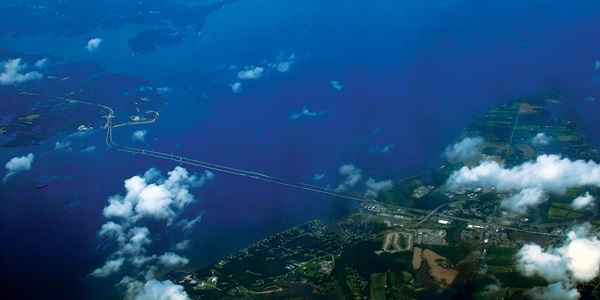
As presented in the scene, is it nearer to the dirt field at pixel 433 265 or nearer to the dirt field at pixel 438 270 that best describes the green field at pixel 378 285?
the dirt field at pixel 433 265

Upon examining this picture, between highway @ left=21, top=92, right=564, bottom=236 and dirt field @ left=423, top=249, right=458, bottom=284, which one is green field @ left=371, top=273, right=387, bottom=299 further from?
highway @ left=21, top=92, right=564, bottom=236

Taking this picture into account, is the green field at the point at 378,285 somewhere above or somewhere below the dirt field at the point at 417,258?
below

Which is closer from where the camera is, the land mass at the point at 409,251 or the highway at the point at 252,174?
the land mass at the point at 409,251

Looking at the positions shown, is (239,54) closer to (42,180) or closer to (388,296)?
(42,180)

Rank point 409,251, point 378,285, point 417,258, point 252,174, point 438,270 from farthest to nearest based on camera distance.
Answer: point 252,174, point 409,251, point 417,258, point 438,270, point 378,285

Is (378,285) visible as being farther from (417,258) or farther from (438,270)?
(438,270)

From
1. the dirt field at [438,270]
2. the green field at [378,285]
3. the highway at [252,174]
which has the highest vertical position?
the highway at [252,174]

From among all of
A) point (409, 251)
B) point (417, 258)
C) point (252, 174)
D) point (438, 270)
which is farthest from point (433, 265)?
point (252, 174)

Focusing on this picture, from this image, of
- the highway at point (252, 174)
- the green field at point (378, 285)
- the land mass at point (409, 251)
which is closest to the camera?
the green field at point (378, 285)

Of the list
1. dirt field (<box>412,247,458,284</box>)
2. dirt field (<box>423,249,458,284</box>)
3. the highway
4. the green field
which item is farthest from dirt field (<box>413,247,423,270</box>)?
the highway

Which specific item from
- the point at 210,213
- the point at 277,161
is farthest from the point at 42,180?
the point at 277,161

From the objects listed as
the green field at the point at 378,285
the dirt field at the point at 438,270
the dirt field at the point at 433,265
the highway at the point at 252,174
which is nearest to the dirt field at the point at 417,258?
the dirt field at the point at 433,265
